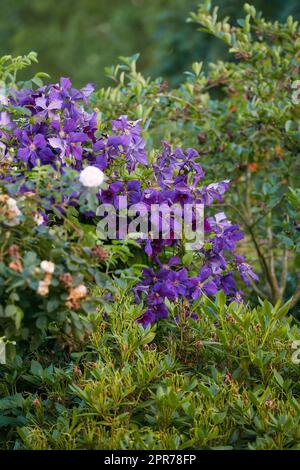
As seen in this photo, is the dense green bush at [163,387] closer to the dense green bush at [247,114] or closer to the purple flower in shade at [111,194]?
the purple flower in shade at [111,194]

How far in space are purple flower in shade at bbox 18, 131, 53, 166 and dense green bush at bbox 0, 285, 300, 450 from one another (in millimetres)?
665

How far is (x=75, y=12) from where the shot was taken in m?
21.1

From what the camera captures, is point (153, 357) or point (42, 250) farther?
point (153, 357)

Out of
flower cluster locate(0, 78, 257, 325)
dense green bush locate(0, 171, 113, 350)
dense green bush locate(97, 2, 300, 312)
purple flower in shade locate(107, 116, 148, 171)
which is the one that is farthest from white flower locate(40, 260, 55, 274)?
dense green bush locate(97, 2, 300, 312)

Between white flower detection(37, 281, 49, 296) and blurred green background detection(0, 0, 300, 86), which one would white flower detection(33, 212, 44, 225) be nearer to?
white flower detection(37, 281, 49, 296)

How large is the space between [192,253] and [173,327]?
1.13ft

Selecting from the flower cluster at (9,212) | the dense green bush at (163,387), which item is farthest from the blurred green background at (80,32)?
the flower cluster at (9,212)

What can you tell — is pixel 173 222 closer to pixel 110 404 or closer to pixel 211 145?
pixel 110 404

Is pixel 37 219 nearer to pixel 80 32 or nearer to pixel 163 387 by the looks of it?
pixel 163 387

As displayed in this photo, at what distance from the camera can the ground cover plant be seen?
7.98 feet

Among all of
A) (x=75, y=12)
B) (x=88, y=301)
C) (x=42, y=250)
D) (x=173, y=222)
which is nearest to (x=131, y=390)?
(x=88, y=301)

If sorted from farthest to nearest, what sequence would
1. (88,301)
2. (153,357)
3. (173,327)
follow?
1. (173,327)
2. (153,357)
3. (88,301)

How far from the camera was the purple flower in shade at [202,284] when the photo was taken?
126 inches

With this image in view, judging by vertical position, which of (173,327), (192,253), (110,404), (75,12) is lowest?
(110,404)
